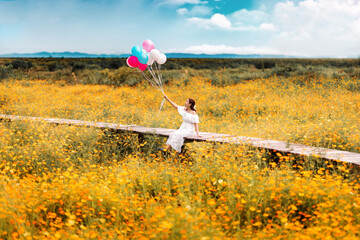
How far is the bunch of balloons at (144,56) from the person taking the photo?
6.99 m

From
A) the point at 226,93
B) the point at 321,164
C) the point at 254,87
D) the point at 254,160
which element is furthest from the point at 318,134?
the point at 254,87

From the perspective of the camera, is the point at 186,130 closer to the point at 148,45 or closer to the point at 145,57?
the point at 145,57

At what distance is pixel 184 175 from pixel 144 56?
3794mm

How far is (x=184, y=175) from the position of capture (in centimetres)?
421

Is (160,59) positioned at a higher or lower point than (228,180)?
higher

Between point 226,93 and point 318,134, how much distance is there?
692cm

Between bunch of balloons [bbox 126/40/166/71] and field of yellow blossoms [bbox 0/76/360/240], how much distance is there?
165cm

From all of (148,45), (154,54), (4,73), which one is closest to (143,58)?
(154,54)

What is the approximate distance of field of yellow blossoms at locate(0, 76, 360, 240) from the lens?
2.91 m

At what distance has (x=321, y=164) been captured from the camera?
461 cm

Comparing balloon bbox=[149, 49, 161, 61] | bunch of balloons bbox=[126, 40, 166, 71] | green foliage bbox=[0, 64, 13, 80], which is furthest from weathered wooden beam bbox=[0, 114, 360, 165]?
green foliage bbox=[0, 64, 13, 80]

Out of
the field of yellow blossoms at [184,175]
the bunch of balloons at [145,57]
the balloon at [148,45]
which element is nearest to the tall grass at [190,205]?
the field of yellow blossoms at [184,175]

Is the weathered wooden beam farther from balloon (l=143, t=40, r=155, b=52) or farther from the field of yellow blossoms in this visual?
balloon (l=143, t=40, r=155, b=52)

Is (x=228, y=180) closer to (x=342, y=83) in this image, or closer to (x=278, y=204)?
(x=278, y=204)
